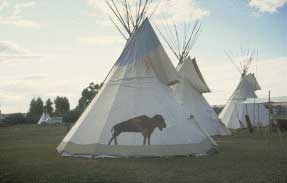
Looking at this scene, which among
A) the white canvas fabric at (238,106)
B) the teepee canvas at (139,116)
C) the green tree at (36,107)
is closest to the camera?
the teepee canvas at (139,116)

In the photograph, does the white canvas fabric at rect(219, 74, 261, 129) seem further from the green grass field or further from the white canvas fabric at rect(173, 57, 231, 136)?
the green grass field

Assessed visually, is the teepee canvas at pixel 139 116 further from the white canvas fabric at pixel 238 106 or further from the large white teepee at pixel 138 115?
the white canvas fabric at pixel 238 106

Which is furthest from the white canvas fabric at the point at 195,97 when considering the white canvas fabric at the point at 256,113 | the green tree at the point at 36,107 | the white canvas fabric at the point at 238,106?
the green tree at the point at 36,107

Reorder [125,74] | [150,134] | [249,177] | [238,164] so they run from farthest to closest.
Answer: [125,74] → [150,134] → [238,164] → [249,177]

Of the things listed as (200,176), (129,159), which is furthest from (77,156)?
(200,176)

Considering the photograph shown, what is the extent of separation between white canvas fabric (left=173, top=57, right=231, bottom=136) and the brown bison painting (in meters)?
10.8

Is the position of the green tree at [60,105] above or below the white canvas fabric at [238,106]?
above

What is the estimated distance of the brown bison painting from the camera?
12.9m

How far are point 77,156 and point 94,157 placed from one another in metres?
0.72

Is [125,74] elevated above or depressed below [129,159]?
above

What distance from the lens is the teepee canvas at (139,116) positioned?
1272 centimetres

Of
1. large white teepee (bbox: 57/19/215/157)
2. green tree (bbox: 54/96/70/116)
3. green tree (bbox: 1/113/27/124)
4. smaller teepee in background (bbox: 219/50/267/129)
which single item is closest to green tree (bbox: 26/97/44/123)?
green tree (bbox: 54/96/70/116)

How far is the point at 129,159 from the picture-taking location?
39.4 ft

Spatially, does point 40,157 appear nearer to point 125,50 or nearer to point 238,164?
point 125,50
